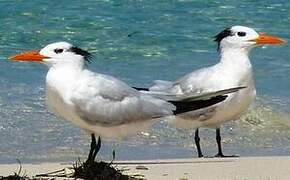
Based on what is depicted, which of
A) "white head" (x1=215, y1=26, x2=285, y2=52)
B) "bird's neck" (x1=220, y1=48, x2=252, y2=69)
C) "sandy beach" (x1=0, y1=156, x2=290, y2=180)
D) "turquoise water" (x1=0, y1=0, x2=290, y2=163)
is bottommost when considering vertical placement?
"turquoise water" (x1=0, y1=0, x2=290, y2=163)

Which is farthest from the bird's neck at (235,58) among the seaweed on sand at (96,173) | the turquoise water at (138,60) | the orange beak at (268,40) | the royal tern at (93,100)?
the seaweed on sand at (96,173)

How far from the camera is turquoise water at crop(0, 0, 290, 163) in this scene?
7691 millimetres

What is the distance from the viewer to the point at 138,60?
36.8ft

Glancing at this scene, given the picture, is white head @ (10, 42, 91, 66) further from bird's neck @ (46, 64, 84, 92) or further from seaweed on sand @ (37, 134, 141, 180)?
seaweed on sand @ (37, 134, 141, 180)

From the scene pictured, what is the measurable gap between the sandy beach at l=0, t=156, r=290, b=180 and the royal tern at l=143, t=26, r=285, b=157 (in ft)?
2.32

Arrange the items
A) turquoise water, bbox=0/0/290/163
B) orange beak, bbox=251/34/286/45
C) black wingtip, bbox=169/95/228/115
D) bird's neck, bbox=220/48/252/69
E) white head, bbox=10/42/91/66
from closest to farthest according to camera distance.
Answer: white head, bbox=10/42/91/66, black wingtip, bbox=169/95/228/115, orange beak, bbox=251/34/286/45, bird's neck, bbox=220/48/252/69, turquoise water, bbox=0/0/290/163

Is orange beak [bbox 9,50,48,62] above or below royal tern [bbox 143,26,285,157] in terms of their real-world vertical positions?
above

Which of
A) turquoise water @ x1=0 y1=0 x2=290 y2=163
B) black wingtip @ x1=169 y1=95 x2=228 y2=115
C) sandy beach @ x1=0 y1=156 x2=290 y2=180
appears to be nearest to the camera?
sandy beach @ x1=0 y1=156 x2=290 y2=180

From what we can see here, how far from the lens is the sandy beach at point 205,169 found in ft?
18.5

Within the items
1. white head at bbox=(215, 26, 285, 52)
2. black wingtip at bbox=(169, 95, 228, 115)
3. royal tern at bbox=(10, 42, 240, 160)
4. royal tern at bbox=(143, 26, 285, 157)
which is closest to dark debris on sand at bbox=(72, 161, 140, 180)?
royal tern at bbox=(10, 42, 240, 160)

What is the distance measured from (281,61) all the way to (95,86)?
5.51m

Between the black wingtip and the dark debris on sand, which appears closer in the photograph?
the dark debris on sand

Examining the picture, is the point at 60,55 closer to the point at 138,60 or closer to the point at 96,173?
the point at 96,173

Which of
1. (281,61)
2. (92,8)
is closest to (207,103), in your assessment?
(281,61)
